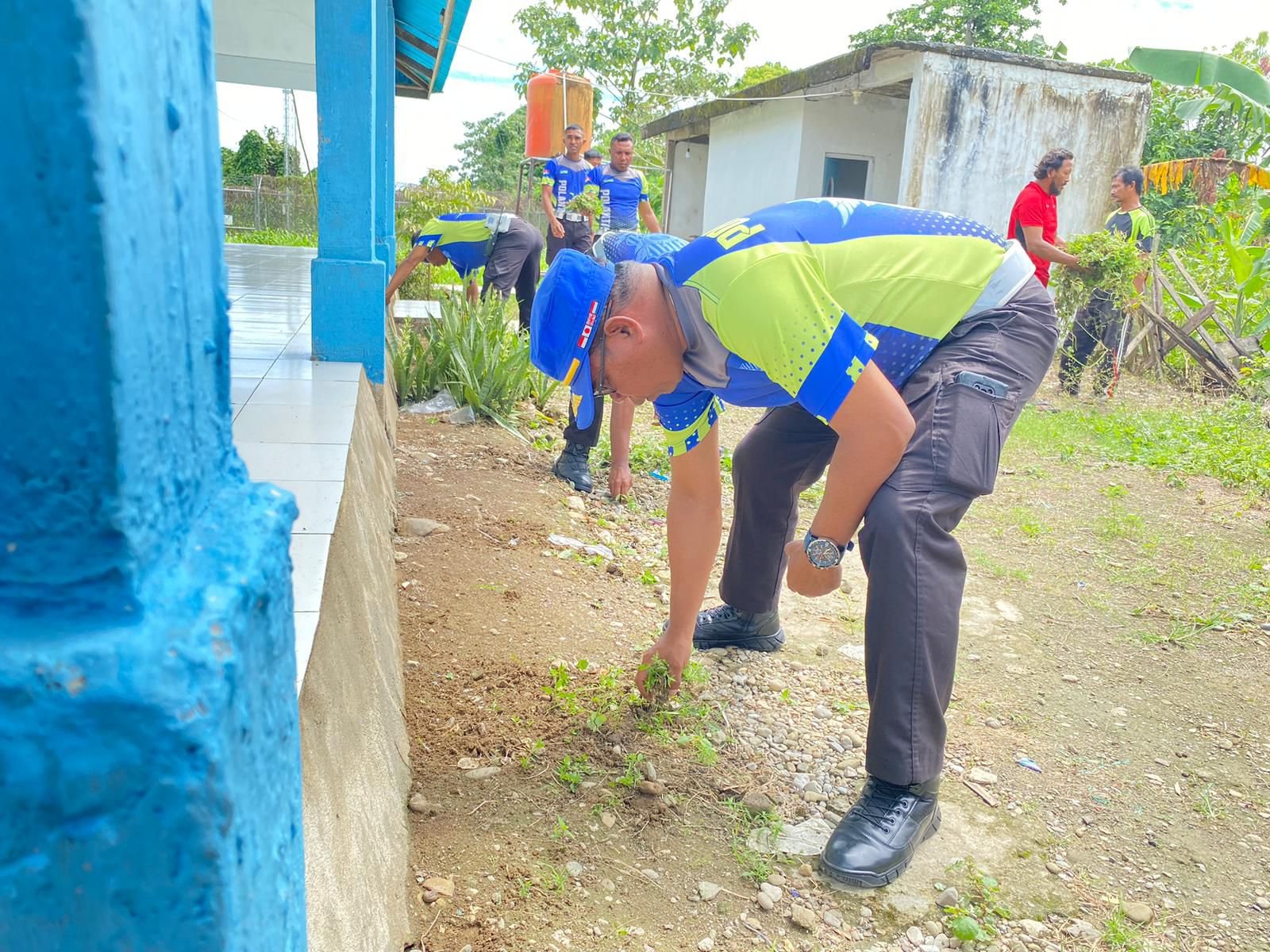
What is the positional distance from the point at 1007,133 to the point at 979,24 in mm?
15367

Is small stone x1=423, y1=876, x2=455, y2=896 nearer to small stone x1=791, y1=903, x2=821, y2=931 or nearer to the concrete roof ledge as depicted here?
small stone x1=791, y1=903, x2=821, y2=931

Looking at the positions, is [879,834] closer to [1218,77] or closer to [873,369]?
[873,369]

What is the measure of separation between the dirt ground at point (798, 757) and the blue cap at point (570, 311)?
1.05 meters

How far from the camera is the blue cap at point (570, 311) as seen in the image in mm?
1990

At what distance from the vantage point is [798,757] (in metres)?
2.60

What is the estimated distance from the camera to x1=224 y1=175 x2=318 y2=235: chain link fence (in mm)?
22969

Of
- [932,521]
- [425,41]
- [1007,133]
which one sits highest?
[425,41]

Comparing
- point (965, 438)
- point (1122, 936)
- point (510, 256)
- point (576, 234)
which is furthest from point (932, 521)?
A: point (576, 234)

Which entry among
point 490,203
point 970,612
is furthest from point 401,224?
point 970,612

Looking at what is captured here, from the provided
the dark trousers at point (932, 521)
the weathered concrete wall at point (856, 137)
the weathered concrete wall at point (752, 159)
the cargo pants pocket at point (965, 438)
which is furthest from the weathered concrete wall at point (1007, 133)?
the cargo pants pocket at point (965, 438)

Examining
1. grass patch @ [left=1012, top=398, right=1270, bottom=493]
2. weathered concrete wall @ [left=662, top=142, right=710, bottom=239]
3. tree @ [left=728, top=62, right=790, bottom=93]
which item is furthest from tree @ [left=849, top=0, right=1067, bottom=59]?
grass patch @ [left=1012, top=398, right=1270, bottom=493]

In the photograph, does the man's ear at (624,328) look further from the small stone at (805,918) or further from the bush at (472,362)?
the bush at (472,362)

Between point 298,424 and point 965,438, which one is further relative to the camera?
point 298,424

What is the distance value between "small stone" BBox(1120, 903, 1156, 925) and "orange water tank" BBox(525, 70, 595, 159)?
13181 millimetres
